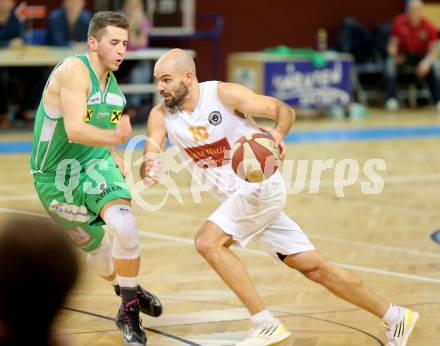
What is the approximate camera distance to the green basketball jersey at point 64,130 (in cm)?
558

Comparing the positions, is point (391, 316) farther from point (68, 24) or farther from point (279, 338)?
point (68, 24)

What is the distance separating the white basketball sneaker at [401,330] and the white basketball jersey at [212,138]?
1.13 metres

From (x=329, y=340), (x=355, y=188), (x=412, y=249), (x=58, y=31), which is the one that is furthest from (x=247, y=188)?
(x=58, y=31)

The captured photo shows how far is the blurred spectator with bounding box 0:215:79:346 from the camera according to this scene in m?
2.03

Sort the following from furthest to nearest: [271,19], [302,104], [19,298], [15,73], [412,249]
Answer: [271,19] → [302,104] → [15,73] → [412,249] → [19,298]

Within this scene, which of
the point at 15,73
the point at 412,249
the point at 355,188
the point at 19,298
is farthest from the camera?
the point at 15,73

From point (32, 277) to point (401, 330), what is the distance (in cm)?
353

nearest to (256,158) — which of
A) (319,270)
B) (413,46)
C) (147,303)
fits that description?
(319,270)

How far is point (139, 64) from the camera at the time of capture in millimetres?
15812

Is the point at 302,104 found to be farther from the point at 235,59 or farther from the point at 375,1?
the point at 375,1

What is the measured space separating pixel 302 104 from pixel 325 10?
3.74 metres

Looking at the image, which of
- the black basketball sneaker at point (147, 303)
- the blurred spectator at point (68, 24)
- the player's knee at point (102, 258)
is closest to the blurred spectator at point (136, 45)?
the blurred spectator at point (68, 24)

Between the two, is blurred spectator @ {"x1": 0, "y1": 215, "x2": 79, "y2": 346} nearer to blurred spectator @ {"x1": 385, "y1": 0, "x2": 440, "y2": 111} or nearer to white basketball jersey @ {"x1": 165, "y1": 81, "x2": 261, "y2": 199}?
white basketball jersey @ {"x1": 165, "y1": 81, "x2": 261, "y2": 199}

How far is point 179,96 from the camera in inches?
214
